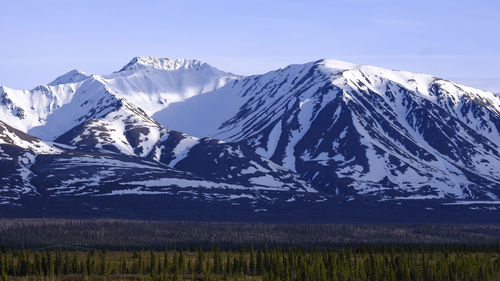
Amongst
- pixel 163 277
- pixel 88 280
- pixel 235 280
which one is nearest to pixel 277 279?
pixel 235 280

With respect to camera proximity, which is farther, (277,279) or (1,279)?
(277,279)

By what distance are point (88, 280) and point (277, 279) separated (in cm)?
3941

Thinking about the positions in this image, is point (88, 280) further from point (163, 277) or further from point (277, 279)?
point (277, 279)

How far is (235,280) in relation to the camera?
194375 millimetres

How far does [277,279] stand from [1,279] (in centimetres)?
5544

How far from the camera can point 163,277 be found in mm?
196625

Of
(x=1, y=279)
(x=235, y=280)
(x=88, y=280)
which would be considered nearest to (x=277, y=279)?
(x=235, y=280)

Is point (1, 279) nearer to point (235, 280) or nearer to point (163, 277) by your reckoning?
point (163, 277)

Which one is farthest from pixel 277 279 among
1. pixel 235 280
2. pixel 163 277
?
pixel 163 277

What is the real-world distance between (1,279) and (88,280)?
2171 cm

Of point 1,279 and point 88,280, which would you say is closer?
point 1,279

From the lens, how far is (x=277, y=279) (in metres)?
199

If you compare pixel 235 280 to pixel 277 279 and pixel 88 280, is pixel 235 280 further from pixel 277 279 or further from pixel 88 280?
pixel 88 280

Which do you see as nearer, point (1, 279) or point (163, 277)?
point (1, 279)
